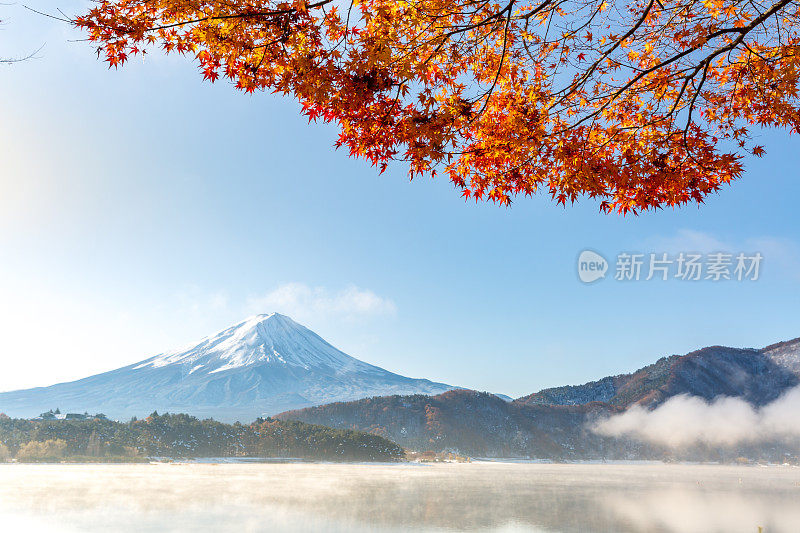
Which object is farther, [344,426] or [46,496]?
[344,426]

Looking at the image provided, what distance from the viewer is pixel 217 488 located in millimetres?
22969

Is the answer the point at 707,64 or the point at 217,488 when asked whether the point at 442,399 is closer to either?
the point at 217,488

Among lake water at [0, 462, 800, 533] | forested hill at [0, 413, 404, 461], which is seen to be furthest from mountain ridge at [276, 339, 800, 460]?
lake water at [0, 462, 800, 533]

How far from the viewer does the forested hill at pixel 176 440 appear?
40438mm

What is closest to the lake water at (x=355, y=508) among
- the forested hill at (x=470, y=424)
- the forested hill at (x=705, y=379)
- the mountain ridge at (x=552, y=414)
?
the forested hill at (x=470, y=424)

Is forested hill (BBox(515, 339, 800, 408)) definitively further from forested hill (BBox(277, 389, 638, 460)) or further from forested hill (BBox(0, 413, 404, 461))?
forested hill (BBox(0, 413, 404, 461))

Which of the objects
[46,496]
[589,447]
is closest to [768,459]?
[589,447]

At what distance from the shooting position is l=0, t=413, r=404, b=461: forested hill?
1592 inches

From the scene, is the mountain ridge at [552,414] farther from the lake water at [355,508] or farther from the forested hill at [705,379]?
the lake water at [355,508]

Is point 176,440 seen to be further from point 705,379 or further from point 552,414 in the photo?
point 705,379

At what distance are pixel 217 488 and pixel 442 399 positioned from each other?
55.1m

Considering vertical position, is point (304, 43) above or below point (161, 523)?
above

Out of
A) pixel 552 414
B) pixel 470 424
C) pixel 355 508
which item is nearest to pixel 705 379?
pixel 552 414

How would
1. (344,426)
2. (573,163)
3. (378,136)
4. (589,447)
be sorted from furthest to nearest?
(589,447)
(344,426)
(573,163)
(378,136)
